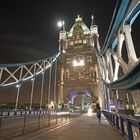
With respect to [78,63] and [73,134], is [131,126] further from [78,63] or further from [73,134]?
[78,63]

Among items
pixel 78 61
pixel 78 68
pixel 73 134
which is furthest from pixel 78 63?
pixel 73 134

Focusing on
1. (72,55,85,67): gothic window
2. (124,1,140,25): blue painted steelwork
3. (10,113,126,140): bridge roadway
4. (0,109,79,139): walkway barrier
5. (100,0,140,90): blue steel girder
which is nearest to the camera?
(100,0,140,90): blue steel girder

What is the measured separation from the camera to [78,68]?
65.4m

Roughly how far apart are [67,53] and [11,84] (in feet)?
128

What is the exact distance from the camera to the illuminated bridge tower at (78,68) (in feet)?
197

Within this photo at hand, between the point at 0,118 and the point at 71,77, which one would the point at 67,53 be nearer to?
the point at 71,77

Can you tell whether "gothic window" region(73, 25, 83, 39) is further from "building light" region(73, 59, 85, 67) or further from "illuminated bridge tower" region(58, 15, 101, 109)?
"building light" region(73, 59, 85, 67)

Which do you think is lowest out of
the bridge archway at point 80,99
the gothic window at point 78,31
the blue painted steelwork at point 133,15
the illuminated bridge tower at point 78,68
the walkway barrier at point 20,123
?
the walkway barrier at point 20,123

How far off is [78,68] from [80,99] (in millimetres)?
16896

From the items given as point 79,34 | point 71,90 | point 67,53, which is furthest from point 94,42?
point 71,90

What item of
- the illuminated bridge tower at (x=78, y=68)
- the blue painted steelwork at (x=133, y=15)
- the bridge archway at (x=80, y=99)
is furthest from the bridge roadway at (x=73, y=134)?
the illuminated bridge tower at (x=78, y=68)

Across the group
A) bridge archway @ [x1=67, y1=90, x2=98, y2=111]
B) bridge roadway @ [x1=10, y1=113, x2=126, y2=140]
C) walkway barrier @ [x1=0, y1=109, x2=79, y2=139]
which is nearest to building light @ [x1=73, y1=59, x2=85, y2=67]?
bridge archway @ [x1=67, y1=90, x2=98, y2=111]

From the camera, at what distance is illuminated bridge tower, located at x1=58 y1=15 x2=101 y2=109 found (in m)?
60.2

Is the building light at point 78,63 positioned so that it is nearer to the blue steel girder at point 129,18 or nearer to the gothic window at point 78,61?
the gothic window at point 78,61
